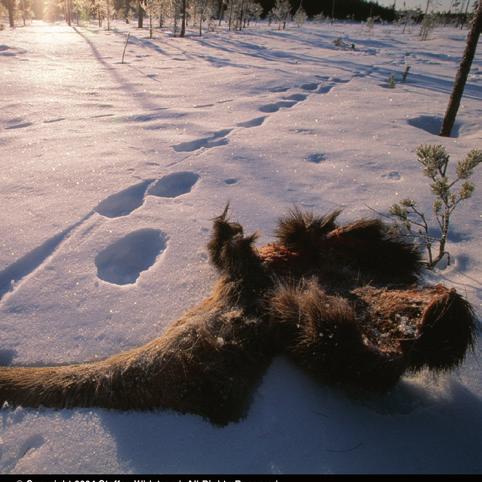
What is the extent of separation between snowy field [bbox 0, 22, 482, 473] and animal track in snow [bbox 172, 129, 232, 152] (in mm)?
38

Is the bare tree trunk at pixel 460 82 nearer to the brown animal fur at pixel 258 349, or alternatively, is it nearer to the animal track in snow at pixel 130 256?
the brown animal fur at pixel 258 349

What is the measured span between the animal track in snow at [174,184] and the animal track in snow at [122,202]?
0.41 ft

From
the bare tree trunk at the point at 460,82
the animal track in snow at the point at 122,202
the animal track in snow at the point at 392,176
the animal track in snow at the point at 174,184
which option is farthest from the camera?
the bare tree trunk at the point at 460,82

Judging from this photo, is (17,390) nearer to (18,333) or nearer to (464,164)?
(18,333)

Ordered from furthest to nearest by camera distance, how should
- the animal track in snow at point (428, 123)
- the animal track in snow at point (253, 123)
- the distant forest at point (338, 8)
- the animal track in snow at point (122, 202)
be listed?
the distant forest at point (338, 8)
the animal track in snow at point (428, 123)
the animal track in snow at point (253, 123)
the animal track in snow at point (122, 202)

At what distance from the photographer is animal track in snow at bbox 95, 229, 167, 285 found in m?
2.42

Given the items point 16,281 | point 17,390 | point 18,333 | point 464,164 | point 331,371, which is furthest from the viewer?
point 464,164

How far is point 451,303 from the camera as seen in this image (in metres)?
1.27

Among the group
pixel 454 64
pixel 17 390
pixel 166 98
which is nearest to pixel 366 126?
pixel 166 98

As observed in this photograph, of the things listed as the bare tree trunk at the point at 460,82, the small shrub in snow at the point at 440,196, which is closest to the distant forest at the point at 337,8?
the bare tree trunk at the point at 460,82

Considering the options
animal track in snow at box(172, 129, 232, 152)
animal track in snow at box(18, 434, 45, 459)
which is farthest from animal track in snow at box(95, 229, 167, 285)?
animal track in snow at box(172, 129, 232, 152)

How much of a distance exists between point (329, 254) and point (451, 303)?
88cm

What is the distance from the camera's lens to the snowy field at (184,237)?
1.35 meters

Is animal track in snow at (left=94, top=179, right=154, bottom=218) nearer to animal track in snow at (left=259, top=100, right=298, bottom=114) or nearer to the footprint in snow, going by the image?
the footprint in snow
